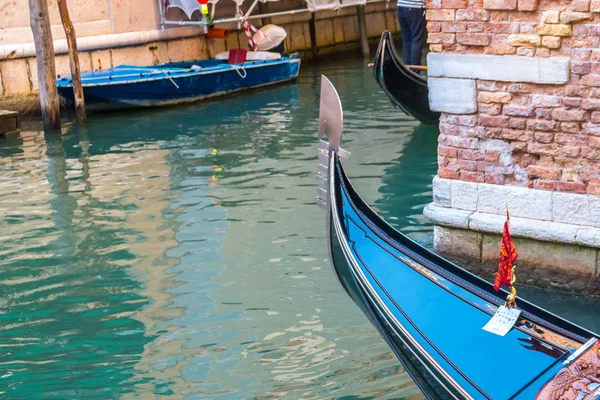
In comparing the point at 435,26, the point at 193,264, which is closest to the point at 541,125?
the point at 435,26

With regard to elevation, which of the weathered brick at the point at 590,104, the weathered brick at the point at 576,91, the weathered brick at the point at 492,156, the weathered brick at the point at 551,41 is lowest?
the weathered brick at the point at 492,156

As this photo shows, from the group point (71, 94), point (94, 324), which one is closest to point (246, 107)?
point (71, 94)

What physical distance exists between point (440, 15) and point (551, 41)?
1.33ft

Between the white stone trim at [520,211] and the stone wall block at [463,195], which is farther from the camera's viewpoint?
the stone wall block at [463,195]

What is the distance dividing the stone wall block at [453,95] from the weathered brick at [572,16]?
1.27ft

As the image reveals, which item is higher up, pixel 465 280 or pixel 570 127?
pixel 570 127

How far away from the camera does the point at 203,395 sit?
2.73 m

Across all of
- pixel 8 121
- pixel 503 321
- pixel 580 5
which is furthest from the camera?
pixel 8 121

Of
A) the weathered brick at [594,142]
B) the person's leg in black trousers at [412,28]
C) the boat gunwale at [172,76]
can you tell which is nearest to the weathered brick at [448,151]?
the weathered brick at [594,142]

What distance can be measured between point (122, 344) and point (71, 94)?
15.2ft

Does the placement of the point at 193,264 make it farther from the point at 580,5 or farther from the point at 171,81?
the point at 171,81

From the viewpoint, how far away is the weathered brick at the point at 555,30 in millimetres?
3025

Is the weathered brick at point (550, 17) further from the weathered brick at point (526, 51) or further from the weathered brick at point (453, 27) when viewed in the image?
the weathered brick at point (453, 27)

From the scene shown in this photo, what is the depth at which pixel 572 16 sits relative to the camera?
3.00m
